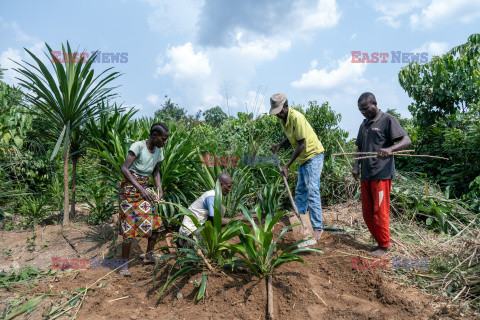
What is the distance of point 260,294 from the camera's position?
8.60 feet

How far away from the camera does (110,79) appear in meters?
4.83

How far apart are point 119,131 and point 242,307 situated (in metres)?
3.33

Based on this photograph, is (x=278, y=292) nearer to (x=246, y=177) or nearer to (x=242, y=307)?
(x=242, y=307)

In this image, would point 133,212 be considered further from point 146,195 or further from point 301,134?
point 301,134

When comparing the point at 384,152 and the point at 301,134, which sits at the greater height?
the point at 301,134

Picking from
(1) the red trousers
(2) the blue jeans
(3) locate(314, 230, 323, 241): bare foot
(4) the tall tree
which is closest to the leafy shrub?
(2) the blue jeans

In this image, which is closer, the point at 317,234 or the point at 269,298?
the point at 269,298

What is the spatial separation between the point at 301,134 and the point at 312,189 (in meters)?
0.67

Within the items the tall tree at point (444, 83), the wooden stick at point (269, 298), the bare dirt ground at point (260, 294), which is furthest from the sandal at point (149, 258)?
the tall tree at point (444, 83)

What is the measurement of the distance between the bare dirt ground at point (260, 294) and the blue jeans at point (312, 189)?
1.01 feet

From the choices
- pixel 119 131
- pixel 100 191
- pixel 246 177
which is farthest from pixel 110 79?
pixel 246 177

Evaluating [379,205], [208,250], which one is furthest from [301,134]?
[208,250]

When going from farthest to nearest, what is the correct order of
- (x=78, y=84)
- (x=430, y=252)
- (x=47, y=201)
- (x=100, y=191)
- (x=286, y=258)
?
(x=47, y=201) < (x=100, y=191) < (x=78, y=84) < (x=430, y=252) < (x=286, y=258)

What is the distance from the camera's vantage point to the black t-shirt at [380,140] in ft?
10.2
